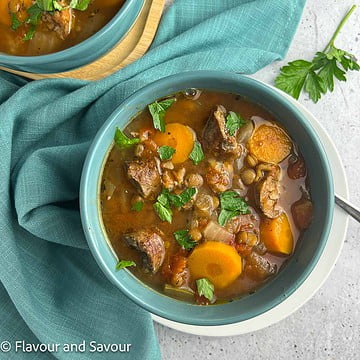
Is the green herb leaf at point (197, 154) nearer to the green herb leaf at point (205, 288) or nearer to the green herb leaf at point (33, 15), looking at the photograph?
the green herb leaf at point (205, 288)

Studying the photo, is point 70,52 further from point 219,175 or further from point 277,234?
point 277,234

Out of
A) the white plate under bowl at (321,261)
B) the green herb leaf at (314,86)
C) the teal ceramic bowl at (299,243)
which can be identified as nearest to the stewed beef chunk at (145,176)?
the teal ceramic bowl at (299,243)

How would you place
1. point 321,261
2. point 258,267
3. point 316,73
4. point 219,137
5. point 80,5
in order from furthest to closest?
point 316,73 < point 321,261 < point 80,5 < point 258,267 < point 219,137

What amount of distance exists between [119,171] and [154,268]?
388 mm

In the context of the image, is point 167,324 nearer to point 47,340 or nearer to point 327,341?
point 47,340

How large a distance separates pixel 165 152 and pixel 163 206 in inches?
7.8

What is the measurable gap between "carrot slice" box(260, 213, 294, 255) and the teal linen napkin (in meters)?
0.63

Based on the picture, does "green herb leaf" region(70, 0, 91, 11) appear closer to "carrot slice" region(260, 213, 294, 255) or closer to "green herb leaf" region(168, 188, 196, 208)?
"green herb leaf" region(168, 188, 196, 208)

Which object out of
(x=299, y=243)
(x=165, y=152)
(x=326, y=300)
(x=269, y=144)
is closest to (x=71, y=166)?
(x=165, y=152)

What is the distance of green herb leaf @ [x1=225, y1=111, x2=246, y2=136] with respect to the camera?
2318 mm

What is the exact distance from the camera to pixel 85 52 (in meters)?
2.49

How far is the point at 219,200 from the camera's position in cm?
233

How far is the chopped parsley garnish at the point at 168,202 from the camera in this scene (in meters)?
2.34

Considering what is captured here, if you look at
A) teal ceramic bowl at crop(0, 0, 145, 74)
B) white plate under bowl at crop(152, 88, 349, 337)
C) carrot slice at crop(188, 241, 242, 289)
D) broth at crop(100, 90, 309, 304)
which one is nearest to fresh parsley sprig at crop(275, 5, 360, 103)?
white plate under bowl at crop(152, 88, 349, 337)
